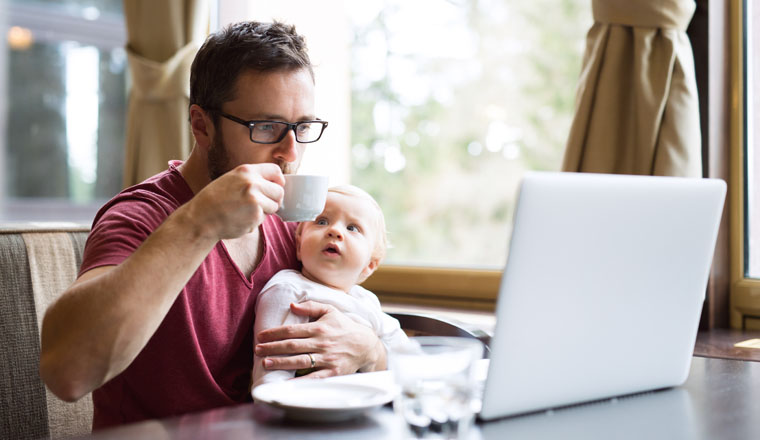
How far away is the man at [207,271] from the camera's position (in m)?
1.13

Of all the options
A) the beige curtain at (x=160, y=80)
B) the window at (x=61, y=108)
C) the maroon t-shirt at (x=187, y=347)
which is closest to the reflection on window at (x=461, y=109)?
the window at (x=61, y=108)

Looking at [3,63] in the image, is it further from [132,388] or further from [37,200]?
[132,388]

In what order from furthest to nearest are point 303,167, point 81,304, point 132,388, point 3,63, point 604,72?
1. point 3,63
2. point 303,167
3. point 604,72
4. point 132,388
5. point 81,304

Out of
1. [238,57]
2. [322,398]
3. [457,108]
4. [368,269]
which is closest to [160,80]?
[238,57]

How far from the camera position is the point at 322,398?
971mm

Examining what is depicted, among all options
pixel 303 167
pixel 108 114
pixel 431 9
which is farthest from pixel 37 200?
pixel 431 9

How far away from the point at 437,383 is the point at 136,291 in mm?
560

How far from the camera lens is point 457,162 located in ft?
25.7

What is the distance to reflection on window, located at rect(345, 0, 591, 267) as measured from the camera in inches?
282

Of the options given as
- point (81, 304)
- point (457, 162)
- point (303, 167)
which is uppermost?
point (81, 304)

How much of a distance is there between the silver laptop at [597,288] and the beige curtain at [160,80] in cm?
212

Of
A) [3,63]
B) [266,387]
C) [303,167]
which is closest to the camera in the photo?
[266,387]

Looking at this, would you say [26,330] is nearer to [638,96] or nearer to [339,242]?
[339,242]

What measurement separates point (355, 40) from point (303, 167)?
433 cm
